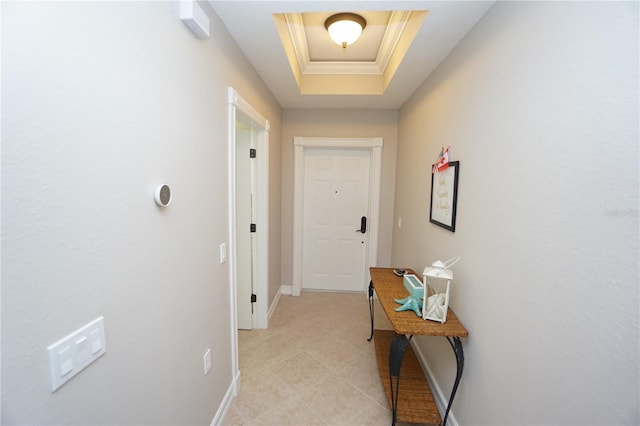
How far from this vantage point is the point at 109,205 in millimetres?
781

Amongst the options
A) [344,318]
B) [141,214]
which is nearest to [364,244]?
[344,318]

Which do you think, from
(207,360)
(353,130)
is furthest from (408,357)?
(353,130)

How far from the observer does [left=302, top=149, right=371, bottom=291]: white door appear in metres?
3.35

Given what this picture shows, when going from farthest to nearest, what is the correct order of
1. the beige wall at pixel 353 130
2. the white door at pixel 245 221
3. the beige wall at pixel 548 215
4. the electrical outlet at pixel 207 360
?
the beige wall at pixel 353 130 → the white door at pixel 245 221 → the electrical outlet at pixel 207 360 → the beige wall at pixel 548 215

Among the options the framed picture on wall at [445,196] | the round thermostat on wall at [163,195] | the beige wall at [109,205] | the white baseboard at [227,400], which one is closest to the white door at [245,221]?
the white baseboard at [227,400]

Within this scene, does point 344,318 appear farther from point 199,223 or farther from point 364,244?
point 199,223

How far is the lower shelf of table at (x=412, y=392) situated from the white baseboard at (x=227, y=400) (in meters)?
1.04

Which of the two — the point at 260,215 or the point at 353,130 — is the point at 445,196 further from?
the point at 353,130

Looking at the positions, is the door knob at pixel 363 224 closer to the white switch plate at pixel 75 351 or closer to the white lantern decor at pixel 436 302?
the white lantern decor at pixel 436 302

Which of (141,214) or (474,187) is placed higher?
(474,187)

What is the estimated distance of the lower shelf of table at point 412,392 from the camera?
4.98ft

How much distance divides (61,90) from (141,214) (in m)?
0.41

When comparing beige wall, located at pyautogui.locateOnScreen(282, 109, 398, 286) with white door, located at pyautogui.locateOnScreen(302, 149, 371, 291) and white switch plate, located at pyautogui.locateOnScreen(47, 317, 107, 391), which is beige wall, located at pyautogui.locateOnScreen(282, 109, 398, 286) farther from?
white switch plate, located at pyautogui.locateOnScreen(47, 317, 107, 391)

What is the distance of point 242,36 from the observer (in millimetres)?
1608
